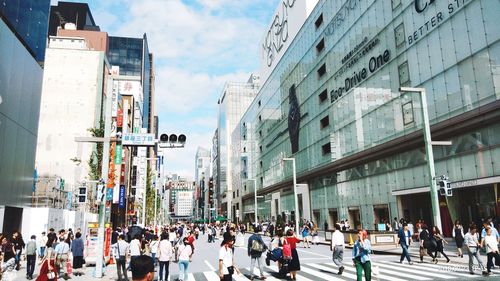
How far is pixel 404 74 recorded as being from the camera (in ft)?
99.6

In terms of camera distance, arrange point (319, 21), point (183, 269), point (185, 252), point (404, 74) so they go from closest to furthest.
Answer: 1. point (185, 252)
2. point (183, 269)
3. point (404, 74)
4. point (319, 21)

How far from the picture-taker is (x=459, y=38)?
2431cm

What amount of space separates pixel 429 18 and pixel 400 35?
3.77 metres

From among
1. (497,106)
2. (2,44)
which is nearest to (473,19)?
(497,106)

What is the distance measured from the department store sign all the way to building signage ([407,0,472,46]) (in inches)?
1017

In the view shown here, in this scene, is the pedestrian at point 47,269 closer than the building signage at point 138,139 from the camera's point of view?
Yes

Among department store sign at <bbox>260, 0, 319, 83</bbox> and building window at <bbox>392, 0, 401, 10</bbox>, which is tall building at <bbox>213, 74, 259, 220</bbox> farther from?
building window at <bbox>392, 0, 401, 10</bbox>

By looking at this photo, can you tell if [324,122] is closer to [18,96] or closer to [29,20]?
[29,20]

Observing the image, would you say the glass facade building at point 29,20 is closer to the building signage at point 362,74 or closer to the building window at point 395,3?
the building signage at point 362,74

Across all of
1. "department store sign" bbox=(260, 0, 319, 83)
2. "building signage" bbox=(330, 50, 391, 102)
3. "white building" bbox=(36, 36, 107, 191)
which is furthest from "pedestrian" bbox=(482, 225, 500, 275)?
"white building" bbox=(36, 36, 107, 191)

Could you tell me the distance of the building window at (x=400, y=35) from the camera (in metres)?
30.6

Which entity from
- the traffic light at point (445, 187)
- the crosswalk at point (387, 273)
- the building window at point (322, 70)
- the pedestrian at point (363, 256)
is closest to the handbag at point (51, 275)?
the crosswalk at point (387, 273)

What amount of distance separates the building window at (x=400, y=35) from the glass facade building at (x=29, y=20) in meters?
28.0

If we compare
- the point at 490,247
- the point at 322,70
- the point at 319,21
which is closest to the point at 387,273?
the point at 490,247
